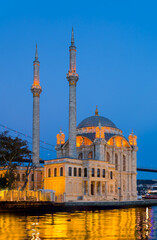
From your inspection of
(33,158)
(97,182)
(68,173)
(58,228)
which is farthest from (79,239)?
(33,158)

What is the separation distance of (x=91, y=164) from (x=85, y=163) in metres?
1.14

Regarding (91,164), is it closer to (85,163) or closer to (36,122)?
(85,163)

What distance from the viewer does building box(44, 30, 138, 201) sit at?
6319cm

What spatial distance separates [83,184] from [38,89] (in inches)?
868

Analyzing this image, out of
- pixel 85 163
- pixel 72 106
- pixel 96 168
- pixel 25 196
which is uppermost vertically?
pixel 72 106

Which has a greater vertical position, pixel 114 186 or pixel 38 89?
pixel 38 89

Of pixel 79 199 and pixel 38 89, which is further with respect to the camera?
pixel 38 89

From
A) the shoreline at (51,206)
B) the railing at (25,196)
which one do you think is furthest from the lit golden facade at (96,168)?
the railing at (25,196)

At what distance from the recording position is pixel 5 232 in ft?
74.6

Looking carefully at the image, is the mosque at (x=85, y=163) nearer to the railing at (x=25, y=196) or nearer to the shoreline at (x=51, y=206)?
the shoreline at (x=51, y=206)

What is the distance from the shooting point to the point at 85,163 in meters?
65.5

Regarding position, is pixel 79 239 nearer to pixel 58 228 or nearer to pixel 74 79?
pixel 58 228

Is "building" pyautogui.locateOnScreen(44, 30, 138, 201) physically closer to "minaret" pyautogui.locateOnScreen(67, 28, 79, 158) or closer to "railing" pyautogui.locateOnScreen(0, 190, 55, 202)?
"minaret" pyautogui.locateOnScreen(67, 28, 79, 158)

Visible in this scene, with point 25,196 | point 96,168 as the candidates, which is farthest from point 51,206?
point 96,168
